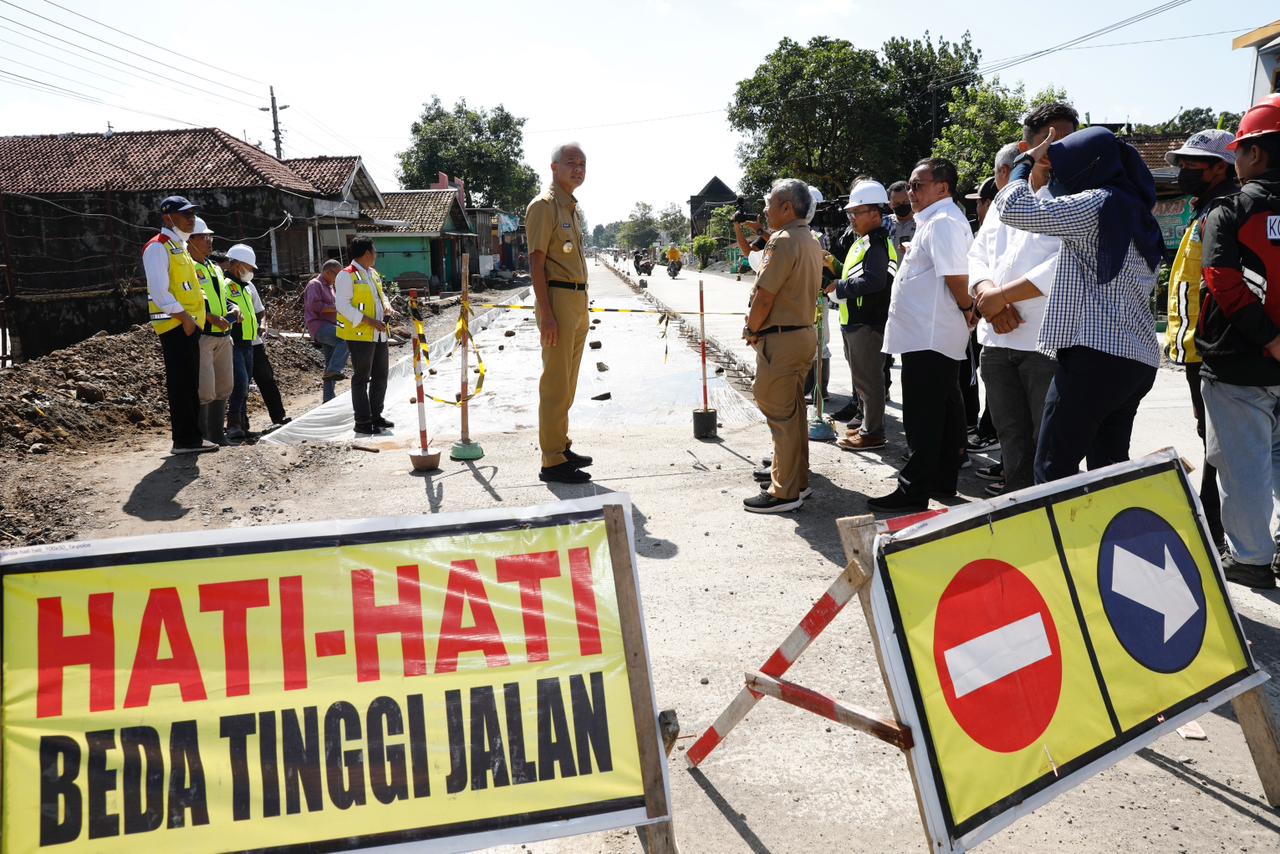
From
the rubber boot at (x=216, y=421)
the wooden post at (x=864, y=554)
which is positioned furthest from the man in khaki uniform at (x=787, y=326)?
the rubber boot at (x=216, y=421)

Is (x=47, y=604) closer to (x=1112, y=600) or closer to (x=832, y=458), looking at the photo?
(x=1112, y=600)

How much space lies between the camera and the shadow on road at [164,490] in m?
5.80

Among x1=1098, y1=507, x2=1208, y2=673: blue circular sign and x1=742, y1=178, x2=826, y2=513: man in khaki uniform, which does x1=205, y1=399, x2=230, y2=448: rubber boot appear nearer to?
x1=742, y1=178, x2=826, y2=513: man in khaki uniform

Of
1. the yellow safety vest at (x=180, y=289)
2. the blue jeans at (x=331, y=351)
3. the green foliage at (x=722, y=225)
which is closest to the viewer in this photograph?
the yellow safety vest at (x=180, y=289)

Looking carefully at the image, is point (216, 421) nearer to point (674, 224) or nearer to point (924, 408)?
point (924, 408)

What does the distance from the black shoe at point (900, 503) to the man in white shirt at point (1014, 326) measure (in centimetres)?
48

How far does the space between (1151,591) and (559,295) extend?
429cm

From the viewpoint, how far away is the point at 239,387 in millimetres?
8789

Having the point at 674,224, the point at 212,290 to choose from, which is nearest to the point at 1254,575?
the point at 212,290

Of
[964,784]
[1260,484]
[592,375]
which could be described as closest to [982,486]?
[1260,484]

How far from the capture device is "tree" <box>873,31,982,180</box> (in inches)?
1891

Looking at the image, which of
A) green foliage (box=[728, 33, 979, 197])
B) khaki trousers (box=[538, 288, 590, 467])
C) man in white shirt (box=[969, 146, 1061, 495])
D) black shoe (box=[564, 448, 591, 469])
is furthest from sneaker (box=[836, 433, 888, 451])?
green foliage (box=[728, 33, 979, 197])

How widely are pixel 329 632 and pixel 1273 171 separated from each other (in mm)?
3961

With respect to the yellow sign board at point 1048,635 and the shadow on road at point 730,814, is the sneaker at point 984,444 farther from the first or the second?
the shadow on road at point 730,814
